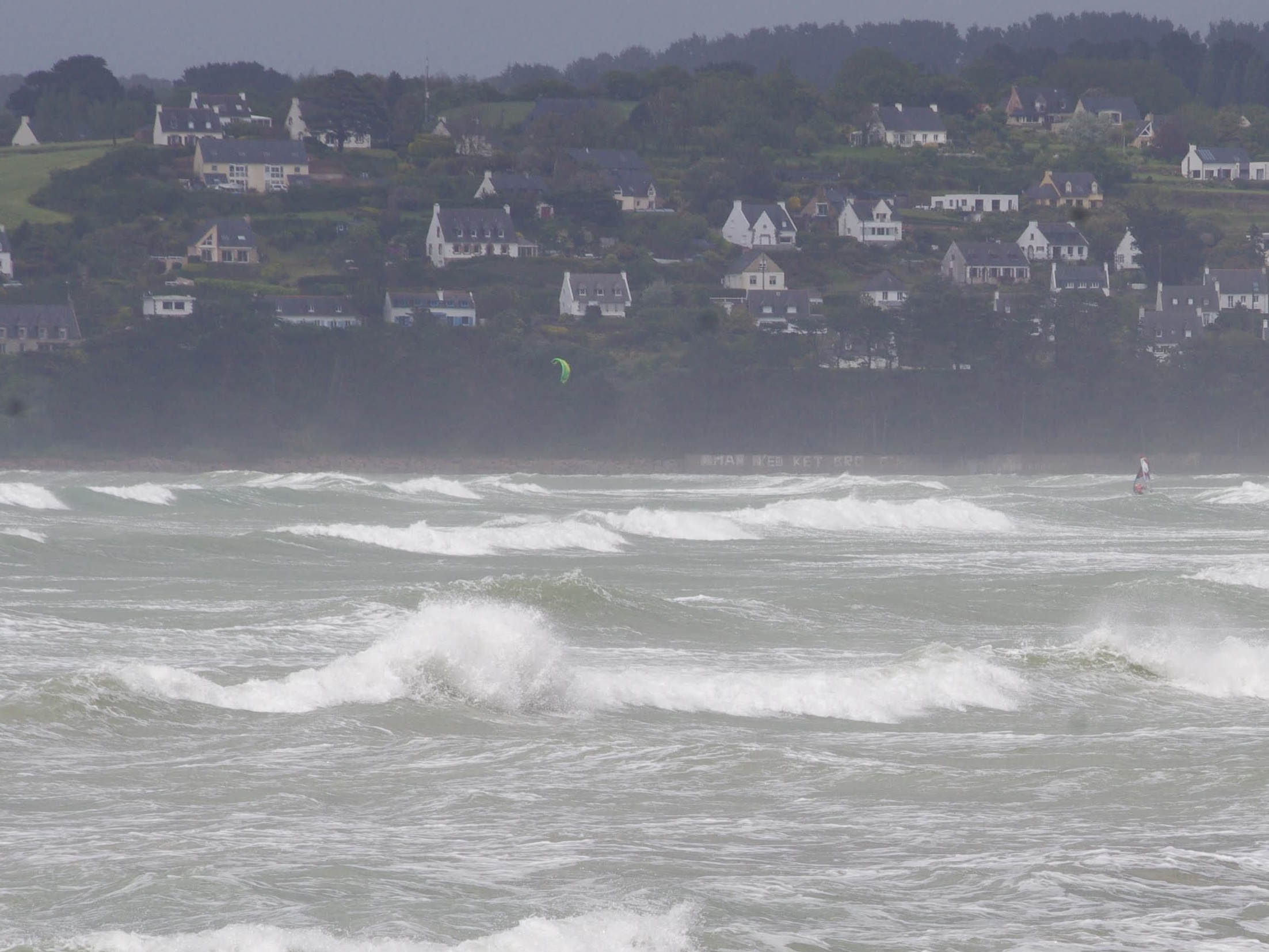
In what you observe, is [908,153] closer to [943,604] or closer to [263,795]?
[943,604]

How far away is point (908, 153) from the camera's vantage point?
132125 mm

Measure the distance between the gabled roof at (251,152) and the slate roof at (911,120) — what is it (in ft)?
156

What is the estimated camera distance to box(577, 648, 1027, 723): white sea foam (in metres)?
13.4

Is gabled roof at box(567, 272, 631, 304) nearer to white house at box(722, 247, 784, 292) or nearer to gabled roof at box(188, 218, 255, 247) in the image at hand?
white house at box(722, 247, 784, 292)

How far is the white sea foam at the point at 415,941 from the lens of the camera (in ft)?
24.2

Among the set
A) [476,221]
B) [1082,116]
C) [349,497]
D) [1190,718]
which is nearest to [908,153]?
[1082,116]

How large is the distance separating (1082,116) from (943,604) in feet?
437

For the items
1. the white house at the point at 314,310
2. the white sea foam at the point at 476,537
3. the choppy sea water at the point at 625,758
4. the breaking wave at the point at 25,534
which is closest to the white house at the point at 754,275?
the white house at the point at 314,310

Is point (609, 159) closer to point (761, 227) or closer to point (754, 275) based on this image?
point (761, 227)

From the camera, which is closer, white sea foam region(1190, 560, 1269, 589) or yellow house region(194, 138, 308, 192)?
white sea foam region(1190, 560, 1269, 589)

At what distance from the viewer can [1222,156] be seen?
429 feet

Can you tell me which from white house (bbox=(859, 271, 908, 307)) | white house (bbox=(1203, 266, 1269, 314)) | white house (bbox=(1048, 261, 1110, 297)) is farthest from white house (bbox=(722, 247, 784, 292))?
white house (bbox=(1203, 266, 1269, 314))

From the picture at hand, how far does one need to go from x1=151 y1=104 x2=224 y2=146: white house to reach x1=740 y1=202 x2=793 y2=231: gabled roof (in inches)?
1516

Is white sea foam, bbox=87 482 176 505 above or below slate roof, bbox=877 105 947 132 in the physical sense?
below
